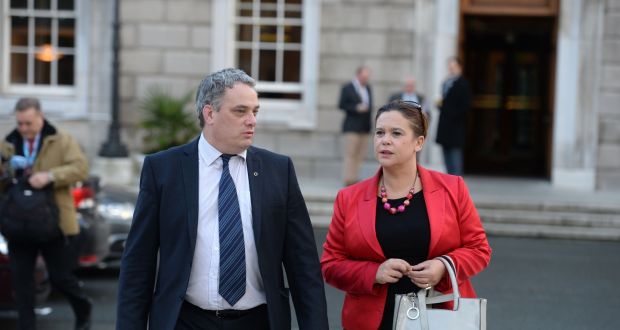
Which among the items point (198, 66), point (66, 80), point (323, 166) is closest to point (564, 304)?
point (323, 166)

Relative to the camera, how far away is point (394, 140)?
14.3 feet

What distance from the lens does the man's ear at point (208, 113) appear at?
425cm

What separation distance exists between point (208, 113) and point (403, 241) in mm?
926

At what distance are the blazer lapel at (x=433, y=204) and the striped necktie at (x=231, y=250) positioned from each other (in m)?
0.76

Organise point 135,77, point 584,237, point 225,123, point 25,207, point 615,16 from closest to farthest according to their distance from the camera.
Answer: point 225,123 < point 25,207 < point 584,237 < point 615,16 < point 135,77

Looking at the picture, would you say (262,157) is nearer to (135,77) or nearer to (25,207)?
(25,207)

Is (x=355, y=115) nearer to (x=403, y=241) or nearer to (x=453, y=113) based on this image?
(x=453, y=113)

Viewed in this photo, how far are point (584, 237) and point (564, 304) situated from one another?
4.35m

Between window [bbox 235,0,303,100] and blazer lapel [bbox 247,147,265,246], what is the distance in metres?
13.2

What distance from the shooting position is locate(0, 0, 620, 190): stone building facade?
16578 mm

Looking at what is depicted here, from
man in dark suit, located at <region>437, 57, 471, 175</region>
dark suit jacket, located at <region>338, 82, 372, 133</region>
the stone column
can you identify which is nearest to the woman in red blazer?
man in dark suit, located at <region>437, 57, 471, 175</region>

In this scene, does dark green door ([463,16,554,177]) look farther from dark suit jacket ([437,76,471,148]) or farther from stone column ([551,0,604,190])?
dark suit jacket ([437,76,471,148])

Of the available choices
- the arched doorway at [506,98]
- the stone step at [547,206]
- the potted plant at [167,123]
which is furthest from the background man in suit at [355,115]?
the arched doorway at [506,98]

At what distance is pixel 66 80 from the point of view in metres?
18.1
